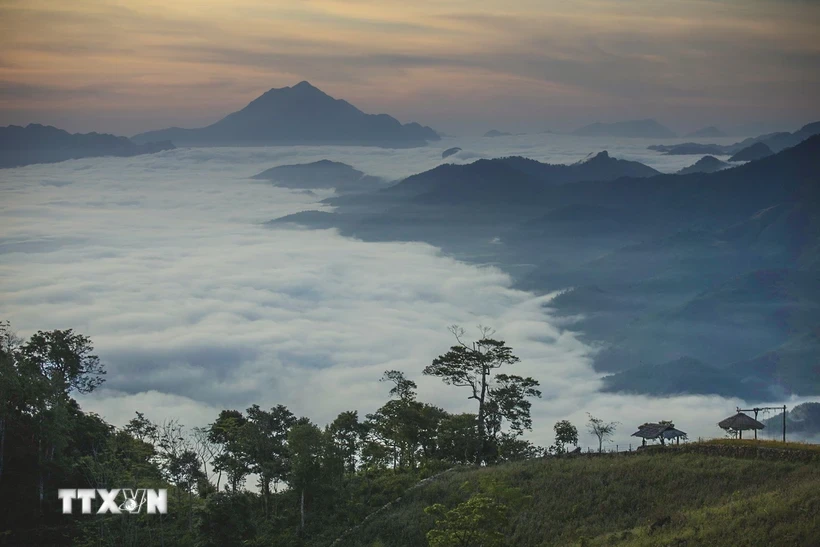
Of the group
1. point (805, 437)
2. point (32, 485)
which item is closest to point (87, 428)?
point (32, 485)

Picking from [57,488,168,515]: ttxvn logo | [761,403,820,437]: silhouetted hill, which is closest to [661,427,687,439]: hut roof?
[57,488,168,515]: ttxvn logo

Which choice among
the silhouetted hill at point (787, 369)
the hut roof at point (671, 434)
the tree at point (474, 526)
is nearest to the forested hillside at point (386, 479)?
the tree at point (474, 526)

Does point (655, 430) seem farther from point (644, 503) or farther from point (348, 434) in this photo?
point (348, 434)

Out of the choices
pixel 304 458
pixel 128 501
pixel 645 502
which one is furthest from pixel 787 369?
pixel 128 501

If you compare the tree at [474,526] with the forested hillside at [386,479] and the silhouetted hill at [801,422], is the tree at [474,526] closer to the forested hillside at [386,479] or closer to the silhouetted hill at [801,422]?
the forested hillside at [386,479]

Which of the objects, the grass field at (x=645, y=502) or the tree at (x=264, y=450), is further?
the tree at (x=264, y=450)

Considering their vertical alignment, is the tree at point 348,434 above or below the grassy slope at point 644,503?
above


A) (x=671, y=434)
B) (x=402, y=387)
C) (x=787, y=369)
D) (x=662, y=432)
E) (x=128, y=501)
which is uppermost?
(x=787, y=369)
